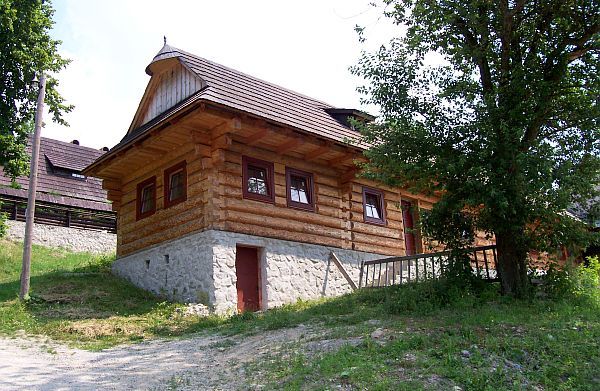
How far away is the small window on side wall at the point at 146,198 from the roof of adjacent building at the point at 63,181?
10891 mm

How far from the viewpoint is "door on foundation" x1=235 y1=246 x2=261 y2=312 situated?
13.5 meters

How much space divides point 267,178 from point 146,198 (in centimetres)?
368

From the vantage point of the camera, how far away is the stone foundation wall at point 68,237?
918 inches

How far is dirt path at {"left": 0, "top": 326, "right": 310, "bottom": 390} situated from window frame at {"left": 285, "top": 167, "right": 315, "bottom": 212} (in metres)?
5.44

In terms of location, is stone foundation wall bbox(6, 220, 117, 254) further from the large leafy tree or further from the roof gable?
the roof gable

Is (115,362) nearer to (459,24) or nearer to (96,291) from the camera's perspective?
(96,291)

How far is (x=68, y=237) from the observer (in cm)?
2444

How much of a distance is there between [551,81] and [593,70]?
0.97 meters

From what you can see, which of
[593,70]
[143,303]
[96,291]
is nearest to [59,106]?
[96,291]

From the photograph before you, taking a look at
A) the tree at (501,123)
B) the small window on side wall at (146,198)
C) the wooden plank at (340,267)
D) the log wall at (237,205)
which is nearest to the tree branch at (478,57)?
the tree at (501,123)

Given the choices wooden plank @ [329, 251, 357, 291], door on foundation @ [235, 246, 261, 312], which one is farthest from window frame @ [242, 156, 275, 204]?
wooden plank @ [329, 251, 357, 291]

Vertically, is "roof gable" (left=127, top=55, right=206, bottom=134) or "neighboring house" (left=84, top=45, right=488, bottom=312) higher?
"roof gable" (left=127, top=55, right=206, bottom=134)

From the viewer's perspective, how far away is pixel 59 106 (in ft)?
57.9

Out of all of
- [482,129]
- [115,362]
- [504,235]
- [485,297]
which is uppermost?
[482,129]
